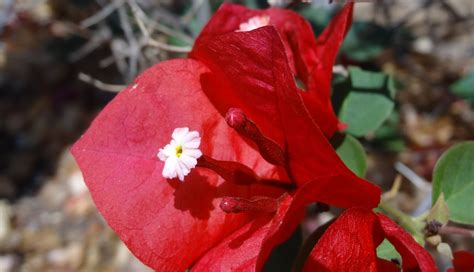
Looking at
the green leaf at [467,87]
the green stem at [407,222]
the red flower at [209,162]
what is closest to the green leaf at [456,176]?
the green stem at [407,222]

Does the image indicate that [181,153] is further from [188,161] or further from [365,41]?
[365,41]

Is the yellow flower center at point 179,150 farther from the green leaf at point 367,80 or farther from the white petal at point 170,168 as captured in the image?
the green leaf at point 367,80

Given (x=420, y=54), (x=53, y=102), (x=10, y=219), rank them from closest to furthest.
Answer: (x=10, y=219), (x=420, y=54), (x=53, y=102)

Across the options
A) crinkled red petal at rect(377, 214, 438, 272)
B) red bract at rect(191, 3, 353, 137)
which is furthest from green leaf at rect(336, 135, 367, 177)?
crinkled red petal at rect(377, 214, 438, 272)

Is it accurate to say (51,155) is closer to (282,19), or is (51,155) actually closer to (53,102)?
(53,102)

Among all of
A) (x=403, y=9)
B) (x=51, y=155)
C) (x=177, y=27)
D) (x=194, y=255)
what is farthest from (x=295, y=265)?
(x=403, y=9)

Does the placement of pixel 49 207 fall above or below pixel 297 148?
below
